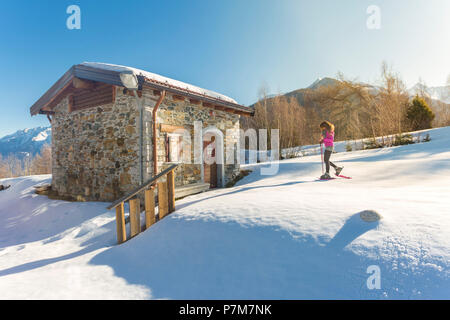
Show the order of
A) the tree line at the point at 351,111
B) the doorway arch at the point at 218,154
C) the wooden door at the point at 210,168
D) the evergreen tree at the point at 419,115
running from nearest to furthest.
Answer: the wooden door at the point at 210,168 → the doorway arch at the point at 218,154 → the tree line at the point at 351,111 → the evergreen tree at the point at 419,115

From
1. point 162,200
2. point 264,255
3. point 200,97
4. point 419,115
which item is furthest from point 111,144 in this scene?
point 419,115

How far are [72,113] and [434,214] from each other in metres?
10.0

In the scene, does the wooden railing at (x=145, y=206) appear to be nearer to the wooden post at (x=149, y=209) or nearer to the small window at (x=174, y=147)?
the wooden post at (x=149, y=209)

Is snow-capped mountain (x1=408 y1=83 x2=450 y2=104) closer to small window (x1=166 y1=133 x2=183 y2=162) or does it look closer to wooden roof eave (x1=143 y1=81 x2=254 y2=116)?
wooden roof eave (x1=143 y1=81 x2=254 y2=116)

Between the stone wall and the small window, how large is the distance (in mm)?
188

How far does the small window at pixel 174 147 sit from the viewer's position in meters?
6.56

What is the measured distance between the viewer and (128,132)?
6215 mm

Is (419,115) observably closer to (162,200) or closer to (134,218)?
(162,200)

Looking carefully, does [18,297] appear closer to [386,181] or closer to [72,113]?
[386,181]

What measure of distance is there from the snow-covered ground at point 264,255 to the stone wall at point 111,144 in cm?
245

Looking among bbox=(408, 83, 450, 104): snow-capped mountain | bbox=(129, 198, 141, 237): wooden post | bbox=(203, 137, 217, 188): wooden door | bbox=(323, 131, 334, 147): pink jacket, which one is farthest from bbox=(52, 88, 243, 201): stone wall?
bbox=(408, 83, 450, 104): snow-capped mountain

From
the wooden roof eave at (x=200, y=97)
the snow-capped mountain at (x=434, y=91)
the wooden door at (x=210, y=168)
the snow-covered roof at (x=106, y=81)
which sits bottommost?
the wooden door at (x=210, y=168)

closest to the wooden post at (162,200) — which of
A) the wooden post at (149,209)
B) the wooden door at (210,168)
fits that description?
the wooden post at (149,209)
